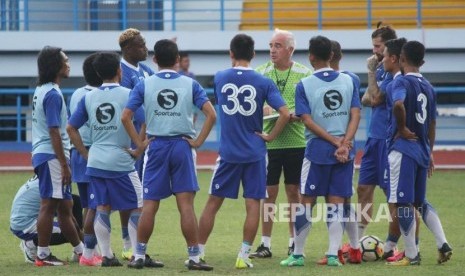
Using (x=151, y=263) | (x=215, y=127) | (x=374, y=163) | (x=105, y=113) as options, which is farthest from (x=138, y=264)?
(x=215, y=127)

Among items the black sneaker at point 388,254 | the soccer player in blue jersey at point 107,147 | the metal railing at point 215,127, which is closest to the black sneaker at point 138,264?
the soccer player in blue jersey at point 107,147

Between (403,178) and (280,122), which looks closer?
(403,178)

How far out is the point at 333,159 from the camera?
10812mm

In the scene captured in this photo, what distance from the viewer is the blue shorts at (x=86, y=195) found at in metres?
11.0

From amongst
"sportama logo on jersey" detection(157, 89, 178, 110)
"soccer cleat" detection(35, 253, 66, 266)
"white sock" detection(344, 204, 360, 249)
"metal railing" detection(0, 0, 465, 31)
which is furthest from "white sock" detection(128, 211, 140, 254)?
"metal railing" detection(0, 0, 465, 31)

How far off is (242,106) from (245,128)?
7.7 inches

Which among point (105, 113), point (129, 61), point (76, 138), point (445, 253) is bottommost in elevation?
point (445, 253)

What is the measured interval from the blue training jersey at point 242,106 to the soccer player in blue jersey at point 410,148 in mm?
1042

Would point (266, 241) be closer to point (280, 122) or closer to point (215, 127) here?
point (280, 122)

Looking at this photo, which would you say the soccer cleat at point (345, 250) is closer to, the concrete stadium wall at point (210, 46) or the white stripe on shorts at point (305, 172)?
the white stripe on shorts at point (305, 172)

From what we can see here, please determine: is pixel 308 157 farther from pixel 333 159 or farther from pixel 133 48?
pixel 133 48

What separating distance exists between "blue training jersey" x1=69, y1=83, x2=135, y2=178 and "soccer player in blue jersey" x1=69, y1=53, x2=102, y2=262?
0.89 feet

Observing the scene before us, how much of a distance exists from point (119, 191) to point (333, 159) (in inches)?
73.7

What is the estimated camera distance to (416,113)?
10.8 m
